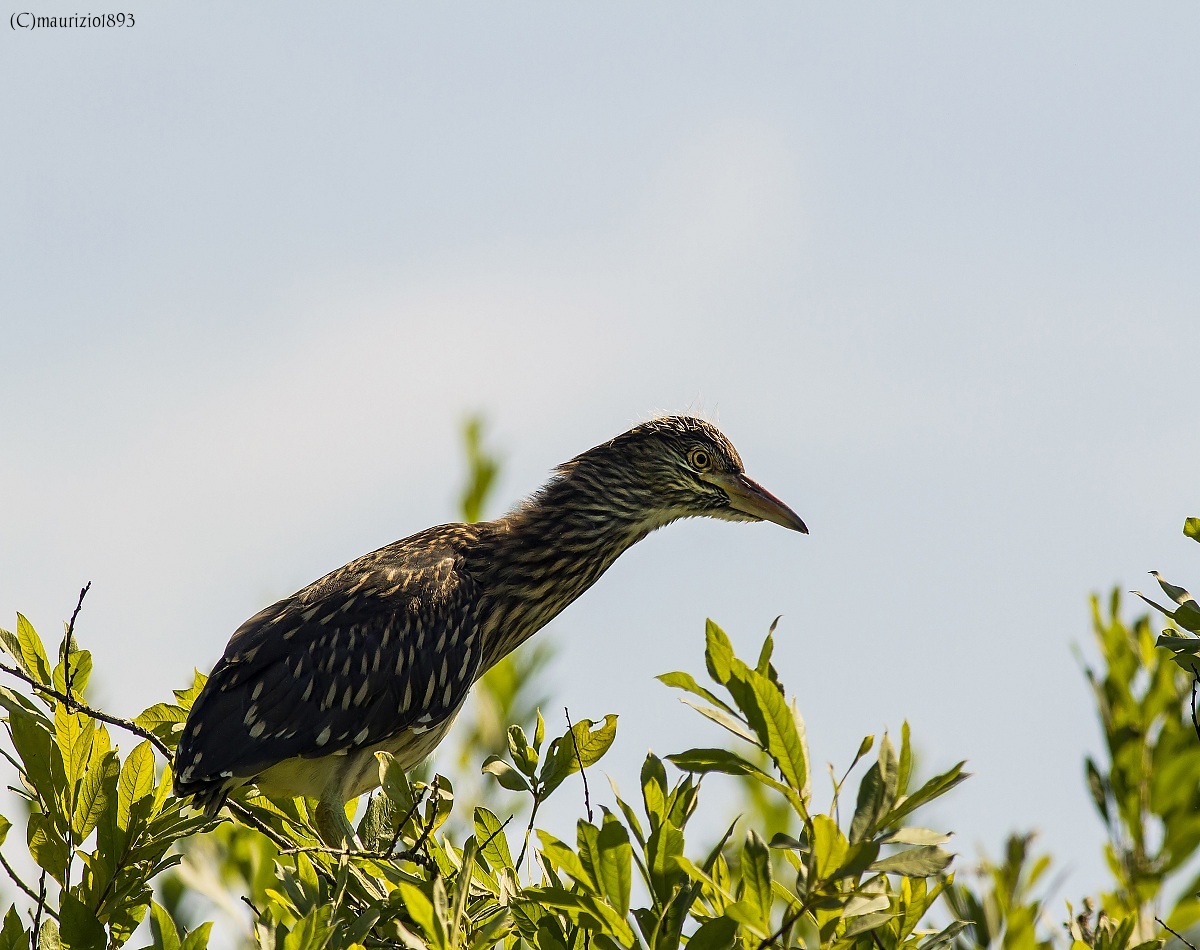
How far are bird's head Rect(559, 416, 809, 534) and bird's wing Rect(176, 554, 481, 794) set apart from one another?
109cm

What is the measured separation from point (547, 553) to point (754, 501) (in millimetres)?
956

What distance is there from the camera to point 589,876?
2186 mm

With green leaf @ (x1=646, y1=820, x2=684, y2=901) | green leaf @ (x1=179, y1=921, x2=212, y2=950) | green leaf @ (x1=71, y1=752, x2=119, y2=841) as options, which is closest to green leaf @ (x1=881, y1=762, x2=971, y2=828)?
green leaf @ (x1=646, y1=820, x2=684, y2=901)

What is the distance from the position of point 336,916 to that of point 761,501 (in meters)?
3.40

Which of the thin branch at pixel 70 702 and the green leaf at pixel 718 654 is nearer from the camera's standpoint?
the green leaf at pixel 718 654

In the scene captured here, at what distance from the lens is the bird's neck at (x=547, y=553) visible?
528 centimetres

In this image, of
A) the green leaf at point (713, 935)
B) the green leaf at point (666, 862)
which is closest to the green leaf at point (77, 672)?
the green leaf at point (666, 862)

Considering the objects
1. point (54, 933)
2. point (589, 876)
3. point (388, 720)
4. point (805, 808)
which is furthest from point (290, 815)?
point (805, 808)

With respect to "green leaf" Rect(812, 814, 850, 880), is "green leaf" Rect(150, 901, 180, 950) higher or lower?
lower

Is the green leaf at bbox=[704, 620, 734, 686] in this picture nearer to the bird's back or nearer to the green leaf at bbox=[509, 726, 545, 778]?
the green leaf at bbox=[509, 726, 545, 778]

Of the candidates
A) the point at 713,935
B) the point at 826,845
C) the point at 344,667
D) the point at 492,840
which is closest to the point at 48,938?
the point at 492,840

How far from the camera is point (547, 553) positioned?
5.45 meters

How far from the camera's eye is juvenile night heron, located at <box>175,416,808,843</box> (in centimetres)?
422

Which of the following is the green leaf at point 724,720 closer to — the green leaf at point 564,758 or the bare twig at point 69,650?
the green leaf at point 564,758
